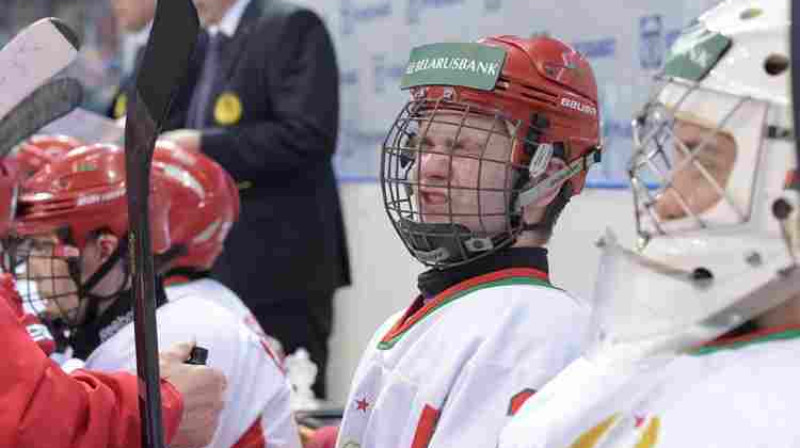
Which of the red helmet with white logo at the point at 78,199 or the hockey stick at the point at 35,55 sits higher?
the hockey stick at the point at 35,55

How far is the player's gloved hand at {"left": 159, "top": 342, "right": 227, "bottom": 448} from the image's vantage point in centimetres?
181

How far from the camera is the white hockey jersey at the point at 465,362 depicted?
66.7 inches

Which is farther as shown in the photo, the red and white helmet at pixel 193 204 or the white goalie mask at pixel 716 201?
the red and white helmet at pixel 193 204

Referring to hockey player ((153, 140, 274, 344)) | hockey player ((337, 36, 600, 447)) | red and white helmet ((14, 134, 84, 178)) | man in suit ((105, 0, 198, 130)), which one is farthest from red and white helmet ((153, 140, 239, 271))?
man in suit ((105, 0, 198, 130))

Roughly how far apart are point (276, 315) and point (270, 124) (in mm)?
555

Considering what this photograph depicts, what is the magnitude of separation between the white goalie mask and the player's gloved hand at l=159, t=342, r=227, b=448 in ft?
2.04

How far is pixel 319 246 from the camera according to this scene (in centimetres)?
383

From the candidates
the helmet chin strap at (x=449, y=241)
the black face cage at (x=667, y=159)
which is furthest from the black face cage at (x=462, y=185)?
the black face cage at (x=667, y=159)

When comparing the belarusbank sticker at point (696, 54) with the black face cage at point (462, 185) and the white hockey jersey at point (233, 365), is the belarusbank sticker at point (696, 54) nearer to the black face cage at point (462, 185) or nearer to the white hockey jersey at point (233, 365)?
the black face cage at point (462, 185)

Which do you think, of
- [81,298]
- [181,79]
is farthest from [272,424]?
[181,79]

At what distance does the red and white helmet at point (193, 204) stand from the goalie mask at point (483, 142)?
851 mm

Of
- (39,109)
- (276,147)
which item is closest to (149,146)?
(39,109)

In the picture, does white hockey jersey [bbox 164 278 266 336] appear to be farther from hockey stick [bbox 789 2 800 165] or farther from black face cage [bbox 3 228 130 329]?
hockey stick [bbox 789 2 800 165]

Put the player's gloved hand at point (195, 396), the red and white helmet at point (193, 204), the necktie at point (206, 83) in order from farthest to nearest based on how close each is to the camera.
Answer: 1. the necktie at point (206, 83)
2. the red and white helmet at point (193, 204)
3. the player's gloved hand at point (195, 396)
